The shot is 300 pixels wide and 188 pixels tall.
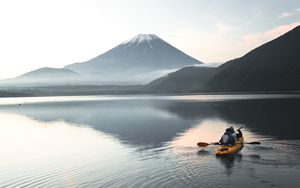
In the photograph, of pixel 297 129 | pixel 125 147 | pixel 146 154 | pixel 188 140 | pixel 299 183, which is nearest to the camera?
pixel 299 183

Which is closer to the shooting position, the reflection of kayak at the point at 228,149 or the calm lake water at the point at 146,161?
the calm lake water at the point at 146,161

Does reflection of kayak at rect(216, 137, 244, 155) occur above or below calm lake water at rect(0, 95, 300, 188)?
above

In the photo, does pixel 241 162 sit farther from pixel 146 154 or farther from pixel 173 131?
pixel 173 131

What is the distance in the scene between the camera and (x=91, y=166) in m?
31.4

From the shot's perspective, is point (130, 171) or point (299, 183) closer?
point (299, 183)

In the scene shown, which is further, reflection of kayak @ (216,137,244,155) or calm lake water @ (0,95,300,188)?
reflection of kayak @ (216,137,244,155)

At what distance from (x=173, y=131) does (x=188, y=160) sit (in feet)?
76.6

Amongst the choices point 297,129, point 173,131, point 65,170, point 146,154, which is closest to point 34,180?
A: point 65,170

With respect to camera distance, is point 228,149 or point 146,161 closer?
point 146,161

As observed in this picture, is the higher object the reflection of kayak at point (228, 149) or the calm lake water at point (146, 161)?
the reflection of kayak at point (228, 149)

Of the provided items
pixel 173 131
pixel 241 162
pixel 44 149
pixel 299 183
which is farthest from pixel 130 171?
pixel 173 131

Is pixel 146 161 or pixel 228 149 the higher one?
pixel 228 149

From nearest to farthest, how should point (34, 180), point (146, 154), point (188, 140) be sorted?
point (34, 180)
point (146, 154)
point (188, 140)

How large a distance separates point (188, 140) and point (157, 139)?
158 inches
